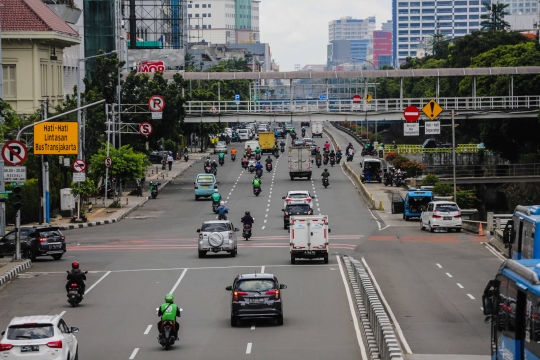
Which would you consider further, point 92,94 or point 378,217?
point 92,94

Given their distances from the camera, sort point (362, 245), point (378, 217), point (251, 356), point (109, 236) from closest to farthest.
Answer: point (251, 356), point (362, 245), point (109, 236), point (378, 217)

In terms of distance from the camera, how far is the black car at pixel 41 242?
42.8 meters

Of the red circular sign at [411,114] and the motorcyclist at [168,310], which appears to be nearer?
the motorcyclist at [168,310]

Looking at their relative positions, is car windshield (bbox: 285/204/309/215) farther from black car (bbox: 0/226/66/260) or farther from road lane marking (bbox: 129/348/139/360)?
road lane marking (bbox: 129/348/139/360)

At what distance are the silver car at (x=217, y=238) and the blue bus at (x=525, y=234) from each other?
14648 millimetres

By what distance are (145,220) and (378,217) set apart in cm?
1421

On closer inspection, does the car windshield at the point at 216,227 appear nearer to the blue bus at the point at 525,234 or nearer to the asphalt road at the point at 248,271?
the asphalt road at the point at 248,271

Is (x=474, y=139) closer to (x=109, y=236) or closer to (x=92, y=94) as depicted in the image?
(x=92, y=94)

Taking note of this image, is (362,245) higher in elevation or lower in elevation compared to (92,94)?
lower

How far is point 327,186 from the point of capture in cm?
7944

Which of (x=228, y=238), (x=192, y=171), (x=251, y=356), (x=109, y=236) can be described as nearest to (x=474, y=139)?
(x=192, y=171)

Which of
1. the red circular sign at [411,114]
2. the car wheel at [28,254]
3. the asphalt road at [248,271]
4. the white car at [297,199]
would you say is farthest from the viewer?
the red circular sign at [411,114]

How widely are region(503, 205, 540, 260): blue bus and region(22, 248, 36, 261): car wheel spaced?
70.1 feet

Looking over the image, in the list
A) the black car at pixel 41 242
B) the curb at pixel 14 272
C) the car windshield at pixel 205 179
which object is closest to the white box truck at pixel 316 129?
the car windshield at pixel 205 179
